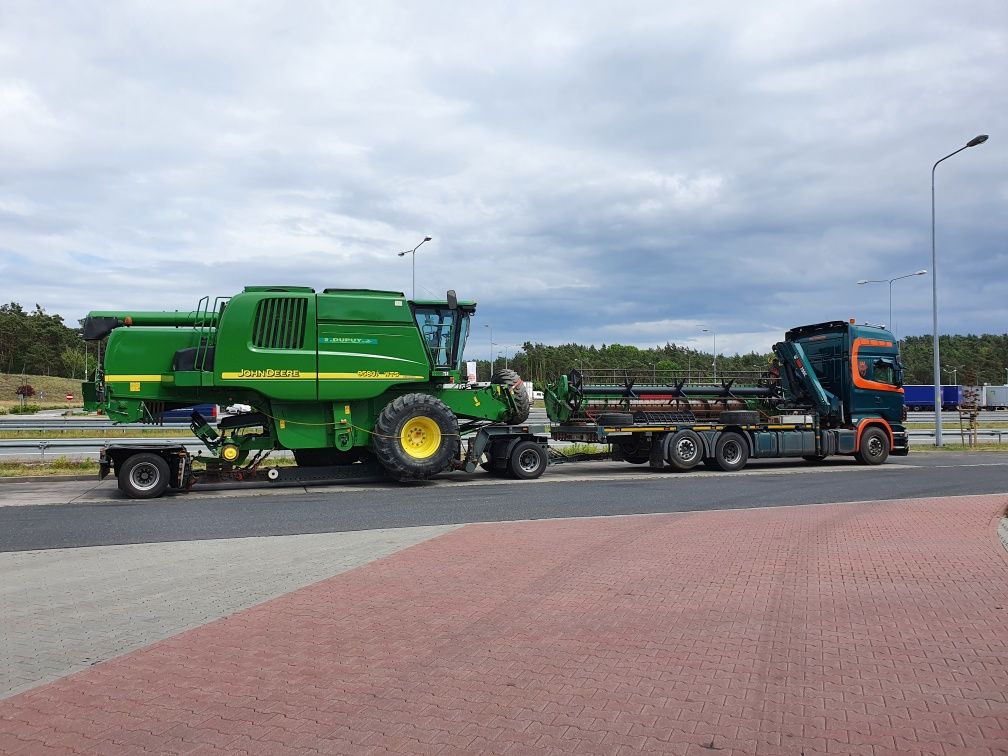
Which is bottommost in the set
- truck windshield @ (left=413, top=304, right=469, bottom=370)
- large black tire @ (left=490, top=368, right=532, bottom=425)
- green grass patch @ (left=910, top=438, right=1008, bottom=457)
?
green grass patch @ (left=910, top=438, right=1008, bottom=457)

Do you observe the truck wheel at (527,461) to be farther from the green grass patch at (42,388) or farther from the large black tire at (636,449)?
the green grass patch at (42,388)

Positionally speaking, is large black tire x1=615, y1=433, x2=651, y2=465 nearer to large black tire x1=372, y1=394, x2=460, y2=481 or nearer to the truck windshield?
the truck windshield

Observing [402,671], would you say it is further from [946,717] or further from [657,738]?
[946,717]

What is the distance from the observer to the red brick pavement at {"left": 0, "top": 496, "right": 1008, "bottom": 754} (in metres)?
4.04

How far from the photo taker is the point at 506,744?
3.93m

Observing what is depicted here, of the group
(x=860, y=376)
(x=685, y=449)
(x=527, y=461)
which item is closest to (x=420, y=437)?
(x=527, y=461)

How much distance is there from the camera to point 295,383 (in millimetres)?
15039

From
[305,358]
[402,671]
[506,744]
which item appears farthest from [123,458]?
[506,744]

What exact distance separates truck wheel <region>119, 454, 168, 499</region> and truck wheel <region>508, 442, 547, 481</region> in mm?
6756

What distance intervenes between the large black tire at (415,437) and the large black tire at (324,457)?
110cm

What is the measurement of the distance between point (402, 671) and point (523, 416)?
12472 millimetres

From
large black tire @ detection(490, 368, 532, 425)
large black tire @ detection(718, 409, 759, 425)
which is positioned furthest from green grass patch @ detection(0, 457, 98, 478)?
large black tire @ detection(718, 409, 759, 425)

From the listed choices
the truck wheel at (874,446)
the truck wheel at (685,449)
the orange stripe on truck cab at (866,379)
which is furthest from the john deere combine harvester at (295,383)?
the truck wheel at (874,446)

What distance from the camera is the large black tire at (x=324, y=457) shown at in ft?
53.9
